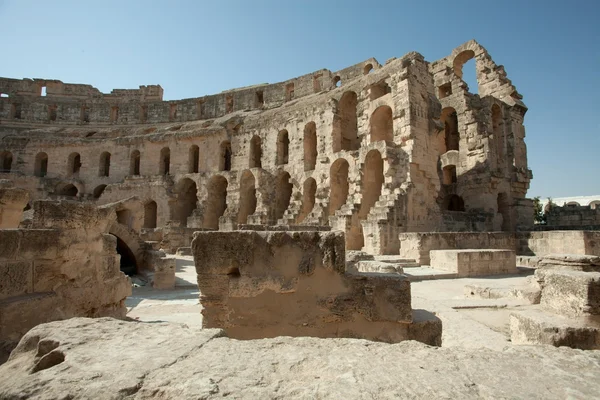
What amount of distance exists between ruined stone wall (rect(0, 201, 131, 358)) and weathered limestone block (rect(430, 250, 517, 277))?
7765mm

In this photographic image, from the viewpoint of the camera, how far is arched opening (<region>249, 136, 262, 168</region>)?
21.7m

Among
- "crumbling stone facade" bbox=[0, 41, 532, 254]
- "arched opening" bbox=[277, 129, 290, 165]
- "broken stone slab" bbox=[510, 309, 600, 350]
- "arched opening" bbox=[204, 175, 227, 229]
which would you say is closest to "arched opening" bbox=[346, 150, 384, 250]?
"crumbling stone facade" bbox=[0, 41, 532, 254]

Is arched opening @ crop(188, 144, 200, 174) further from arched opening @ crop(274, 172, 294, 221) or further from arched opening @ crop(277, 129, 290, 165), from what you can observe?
arched opening @ crop(274, 172, 294, 221)

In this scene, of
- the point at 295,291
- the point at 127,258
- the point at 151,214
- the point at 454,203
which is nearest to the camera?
the point at 295,291

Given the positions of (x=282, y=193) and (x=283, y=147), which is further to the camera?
(x=283, y=147)

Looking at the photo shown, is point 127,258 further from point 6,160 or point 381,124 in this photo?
point 6,160

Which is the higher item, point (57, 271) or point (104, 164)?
point (104, 164)

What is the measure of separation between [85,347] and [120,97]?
35.0m

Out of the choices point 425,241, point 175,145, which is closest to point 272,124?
point 175,145

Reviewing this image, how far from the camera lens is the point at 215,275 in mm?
3367

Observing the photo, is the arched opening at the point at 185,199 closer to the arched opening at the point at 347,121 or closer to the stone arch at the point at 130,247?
the arched opening at the point at 347,121

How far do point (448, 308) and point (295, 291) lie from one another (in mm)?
3186

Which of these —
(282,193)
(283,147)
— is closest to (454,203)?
(282,193)

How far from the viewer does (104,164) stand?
25.0 metres
